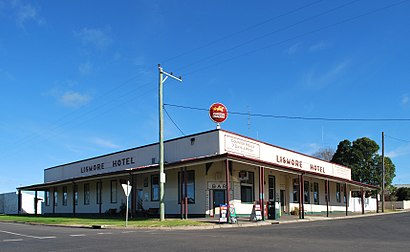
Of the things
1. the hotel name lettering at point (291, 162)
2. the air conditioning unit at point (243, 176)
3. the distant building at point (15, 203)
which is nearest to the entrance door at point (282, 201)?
the hotel name lettering at point (291, 162)

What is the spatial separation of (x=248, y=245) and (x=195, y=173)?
1723cm

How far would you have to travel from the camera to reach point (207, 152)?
95.6 feet

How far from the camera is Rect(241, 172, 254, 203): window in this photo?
3071 cm

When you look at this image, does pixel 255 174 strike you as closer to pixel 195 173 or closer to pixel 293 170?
pixel 293 170

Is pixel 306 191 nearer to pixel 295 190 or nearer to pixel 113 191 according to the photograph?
pixel 295 190

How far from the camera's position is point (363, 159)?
64312 mm

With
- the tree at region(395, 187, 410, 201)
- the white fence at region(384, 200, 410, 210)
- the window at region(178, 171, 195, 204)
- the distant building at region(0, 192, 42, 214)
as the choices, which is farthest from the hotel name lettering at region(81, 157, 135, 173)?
A: the tree at region(395, 187, 410, 201)

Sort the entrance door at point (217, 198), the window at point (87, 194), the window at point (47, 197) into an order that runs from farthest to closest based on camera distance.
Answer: the window at point (47, 197) → the window at point (87, 194) → the entrance door at point (217, 198)

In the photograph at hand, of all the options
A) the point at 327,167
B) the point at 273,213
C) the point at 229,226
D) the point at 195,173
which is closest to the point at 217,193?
the point at 195,173

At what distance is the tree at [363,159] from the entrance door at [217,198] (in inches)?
1588

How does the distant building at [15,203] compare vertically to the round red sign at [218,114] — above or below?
below

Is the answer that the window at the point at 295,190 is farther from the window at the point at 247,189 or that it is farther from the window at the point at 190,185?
the window at the point at 190,185

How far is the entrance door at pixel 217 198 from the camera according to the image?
2888 centimetres

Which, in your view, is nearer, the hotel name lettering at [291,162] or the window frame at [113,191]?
the hotel name lettering at [291,162]
